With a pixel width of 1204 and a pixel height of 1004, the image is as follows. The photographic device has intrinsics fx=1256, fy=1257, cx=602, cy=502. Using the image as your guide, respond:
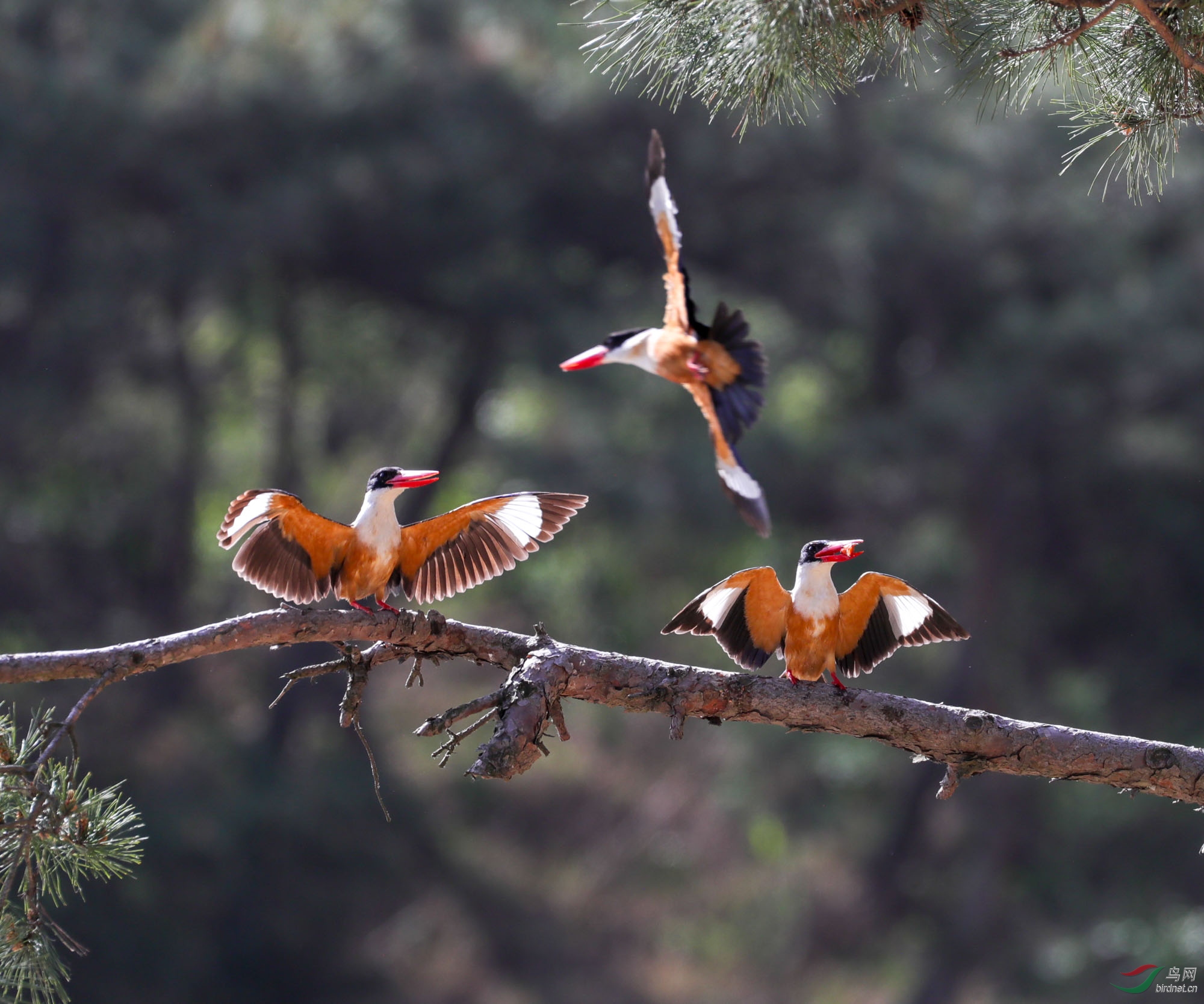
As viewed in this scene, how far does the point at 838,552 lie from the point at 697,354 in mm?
476

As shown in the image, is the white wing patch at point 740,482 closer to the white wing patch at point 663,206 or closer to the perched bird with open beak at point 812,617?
the perched bird with open beak at point 812,617

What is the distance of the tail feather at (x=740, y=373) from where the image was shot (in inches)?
96.1

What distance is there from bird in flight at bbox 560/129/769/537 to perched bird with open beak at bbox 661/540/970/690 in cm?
29

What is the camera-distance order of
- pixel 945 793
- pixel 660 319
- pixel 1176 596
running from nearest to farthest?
pixel 945 793, pixel 660 319, pixel 1176 596

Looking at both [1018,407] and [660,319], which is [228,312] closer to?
[660,319]

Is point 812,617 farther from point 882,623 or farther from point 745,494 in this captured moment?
point 745,494

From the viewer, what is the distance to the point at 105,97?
6336mm

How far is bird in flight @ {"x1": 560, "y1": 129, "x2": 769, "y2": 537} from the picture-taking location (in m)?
2.44

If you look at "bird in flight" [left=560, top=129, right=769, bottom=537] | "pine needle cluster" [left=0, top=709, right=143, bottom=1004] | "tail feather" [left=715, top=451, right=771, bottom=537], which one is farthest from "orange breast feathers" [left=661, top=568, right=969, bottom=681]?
"pine needle cluster" [left=0, top=709, right=143, bottom=1004]

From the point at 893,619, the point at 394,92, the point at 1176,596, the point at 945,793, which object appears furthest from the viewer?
the point at 1176,596

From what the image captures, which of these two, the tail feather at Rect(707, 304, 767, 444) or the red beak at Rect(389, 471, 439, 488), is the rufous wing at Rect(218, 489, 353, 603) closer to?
the red beak at Rect(389, 471, 439, 488)

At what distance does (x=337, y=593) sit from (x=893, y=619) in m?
1.07

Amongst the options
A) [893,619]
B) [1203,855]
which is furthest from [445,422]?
[893,619]

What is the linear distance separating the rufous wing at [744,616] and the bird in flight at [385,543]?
0.32 m
